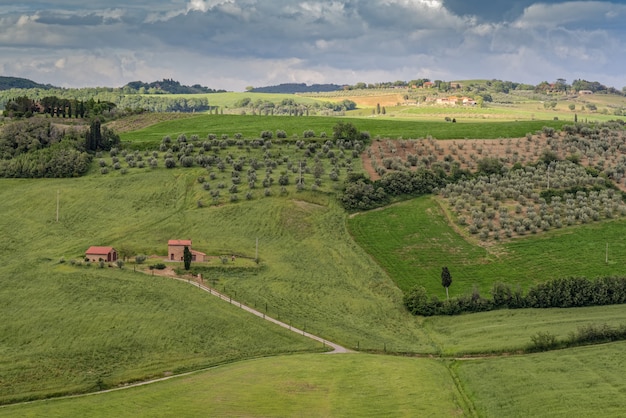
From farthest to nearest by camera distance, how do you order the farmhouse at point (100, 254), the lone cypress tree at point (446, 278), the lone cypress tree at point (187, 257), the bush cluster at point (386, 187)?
the bush cluster at point (386, 187) → the farmhouse at point (100, 254) → the lone cypress tree at point (187, 257) → the lone cypress tree at point (446, 278)

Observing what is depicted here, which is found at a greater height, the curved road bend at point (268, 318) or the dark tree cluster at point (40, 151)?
the dark tree cluster at point (40, 151)

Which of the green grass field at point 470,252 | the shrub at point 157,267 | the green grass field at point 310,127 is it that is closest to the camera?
the shrub at point 157,267

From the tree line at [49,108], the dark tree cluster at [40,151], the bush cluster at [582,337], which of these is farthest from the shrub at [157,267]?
the tree line at [49,108]

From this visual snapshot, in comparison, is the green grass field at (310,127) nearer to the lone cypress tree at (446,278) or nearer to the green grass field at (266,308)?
the green grass field at (266,308)

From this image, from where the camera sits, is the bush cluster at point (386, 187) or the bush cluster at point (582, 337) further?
the bush cluster at point (386, 187)

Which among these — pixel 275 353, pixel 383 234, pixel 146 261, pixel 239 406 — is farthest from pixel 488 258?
pixel 239 406

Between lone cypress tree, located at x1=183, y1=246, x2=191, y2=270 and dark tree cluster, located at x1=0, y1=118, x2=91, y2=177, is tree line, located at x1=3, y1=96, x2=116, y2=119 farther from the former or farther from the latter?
lone cypress tree, located at x1=183, y1=246, x2=191, y2=270
